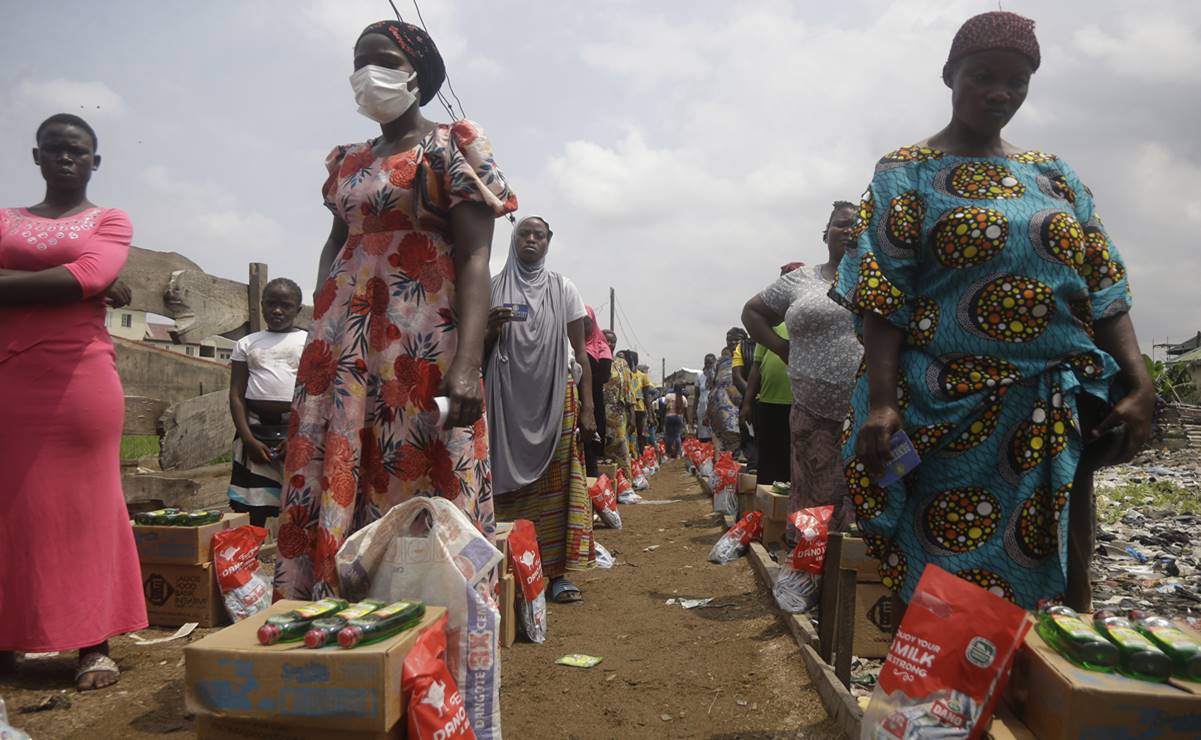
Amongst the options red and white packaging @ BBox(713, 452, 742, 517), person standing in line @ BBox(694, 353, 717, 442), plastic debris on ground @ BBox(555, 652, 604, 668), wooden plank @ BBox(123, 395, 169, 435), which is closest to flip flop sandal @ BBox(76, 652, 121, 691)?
plastic debris on ground @ BBox(555, 652, 604, 668)

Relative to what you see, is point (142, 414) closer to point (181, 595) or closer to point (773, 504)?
point (181, 595)

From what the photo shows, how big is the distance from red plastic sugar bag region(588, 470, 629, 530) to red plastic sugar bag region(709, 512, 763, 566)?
1.44 meters

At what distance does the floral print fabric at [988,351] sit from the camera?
2.12 m

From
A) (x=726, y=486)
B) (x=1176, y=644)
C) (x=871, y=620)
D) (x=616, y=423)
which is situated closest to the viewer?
(x=1176, y=644)

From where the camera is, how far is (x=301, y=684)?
178cm

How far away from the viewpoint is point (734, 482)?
753 cm

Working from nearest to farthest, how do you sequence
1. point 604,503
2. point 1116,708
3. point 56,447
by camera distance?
point 1116,708 → point 56,447 → point 604,503

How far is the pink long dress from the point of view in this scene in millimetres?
2988

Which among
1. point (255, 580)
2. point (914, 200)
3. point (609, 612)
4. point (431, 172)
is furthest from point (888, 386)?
point (255, 580)

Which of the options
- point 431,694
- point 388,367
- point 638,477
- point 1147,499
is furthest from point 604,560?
point 1147,499

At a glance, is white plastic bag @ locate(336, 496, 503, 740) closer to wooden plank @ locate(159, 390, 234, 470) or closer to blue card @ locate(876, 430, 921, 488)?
blue card @ locate(876, 430, 921, 488)

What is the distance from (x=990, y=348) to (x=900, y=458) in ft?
1.18

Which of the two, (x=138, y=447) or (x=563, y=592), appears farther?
(x=138, y=447)

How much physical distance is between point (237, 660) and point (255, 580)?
2582 mm
